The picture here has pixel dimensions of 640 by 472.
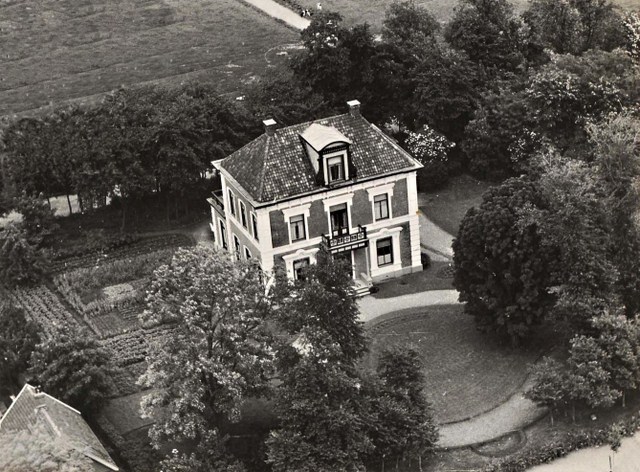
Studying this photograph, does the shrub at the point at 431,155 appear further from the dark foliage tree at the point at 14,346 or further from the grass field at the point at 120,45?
the dark foliage tree at the point at 14,346

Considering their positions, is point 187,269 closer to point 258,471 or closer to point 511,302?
point 258,471

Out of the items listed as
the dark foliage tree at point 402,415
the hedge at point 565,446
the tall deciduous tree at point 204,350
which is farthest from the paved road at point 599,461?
the tall deciduous tree at point 204,350

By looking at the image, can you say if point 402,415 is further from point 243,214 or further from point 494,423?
point 243,214

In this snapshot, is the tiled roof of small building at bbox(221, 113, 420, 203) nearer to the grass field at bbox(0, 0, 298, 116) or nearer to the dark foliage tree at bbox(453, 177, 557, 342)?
the dark foliage tree at bbox(453, 177, 557, 342)

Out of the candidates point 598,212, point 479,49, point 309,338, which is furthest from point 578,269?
point 479,49

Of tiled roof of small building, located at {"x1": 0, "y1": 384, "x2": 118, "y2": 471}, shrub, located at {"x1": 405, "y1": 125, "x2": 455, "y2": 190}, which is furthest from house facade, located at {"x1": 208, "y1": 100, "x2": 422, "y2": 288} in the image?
tiled roof of small building, located at {"x1": 0, "y1": 384, "x2": 118, "y2": 471}

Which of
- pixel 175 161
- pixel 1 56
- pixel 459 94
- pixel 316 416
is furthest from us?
pixel 1 56
